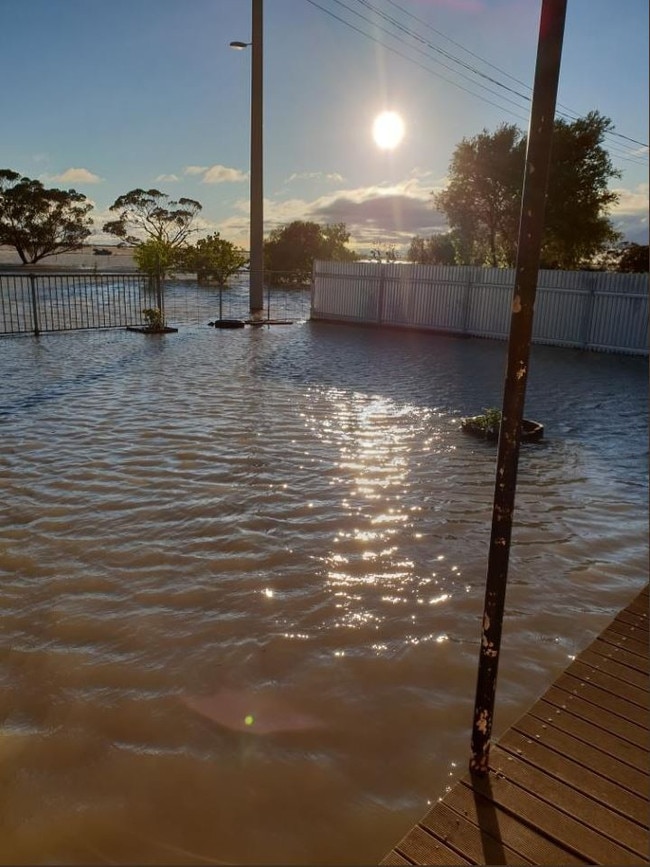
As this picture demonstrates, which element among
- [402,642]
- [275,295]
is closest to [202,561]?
[402,642]

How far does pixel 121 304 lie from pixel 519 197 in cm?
2039

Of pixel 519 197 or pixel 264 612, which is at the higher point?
pixel 519 197

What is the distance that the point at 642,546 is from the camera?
4.85 m

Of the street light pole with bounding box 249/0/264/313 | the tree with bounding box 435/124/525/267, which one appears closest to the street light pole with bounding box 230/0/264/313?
the street light pole with bounding box 249/0/264/313

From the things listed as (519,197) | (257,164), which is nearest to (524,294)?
(257,164)

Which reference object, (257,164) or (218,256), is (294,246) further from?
(257,164)

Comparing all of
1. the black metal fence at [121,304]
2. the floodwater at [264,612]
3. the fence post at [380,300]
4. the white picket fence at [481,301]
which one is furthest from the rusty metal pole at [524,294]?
the fence post at [380,300]

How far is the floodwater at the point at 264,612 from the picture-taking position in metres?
2.40

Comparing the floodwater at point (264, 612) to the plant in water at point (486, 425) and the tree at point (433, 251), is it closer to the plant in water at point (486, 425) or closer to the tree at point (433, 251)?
the plant in water at point (486, 425)

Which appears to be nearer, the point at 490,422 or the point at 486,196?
the point at 490,422

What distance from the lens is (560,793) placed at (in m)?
2.27

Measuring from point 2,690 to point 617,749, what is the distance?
2759 mm

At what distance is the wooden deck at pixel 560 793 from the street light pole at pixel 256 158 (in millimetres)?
20994

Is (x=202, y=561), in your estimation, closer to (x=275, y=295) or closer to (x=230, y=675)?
(x=230, y=675)
